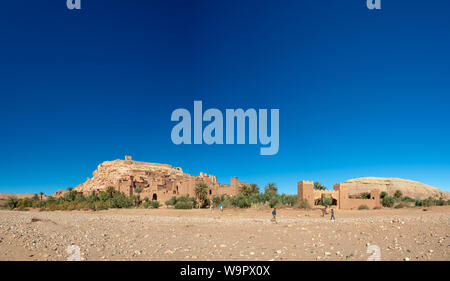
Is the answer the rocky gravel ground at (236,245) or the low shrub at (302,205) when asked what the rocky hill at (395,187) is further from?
the rocky gravel ground at (236,245)

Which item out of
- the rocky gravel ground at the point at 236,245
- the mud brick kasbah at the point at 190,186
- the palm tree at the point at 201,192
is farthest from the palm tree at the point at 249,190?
the rocky gravel ground at the point at 236,245

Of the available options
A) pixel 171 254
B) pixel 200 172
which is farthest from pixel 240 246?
pixel 200 172

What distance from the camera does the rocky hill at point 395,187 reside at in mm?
88438

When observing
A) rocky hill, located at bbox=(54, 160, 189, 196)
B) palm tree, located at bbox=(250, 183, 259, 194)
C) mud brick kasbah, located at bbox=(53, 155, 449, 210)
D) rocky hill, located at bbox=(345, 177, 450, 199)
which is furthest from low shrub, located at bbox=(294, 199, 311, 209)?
rocky hill, located at bbox=(345, 177, 450, 199)

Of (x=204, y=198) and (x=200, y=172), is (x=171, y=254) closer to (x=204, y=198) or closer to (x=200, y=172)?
(x=204, y=198)

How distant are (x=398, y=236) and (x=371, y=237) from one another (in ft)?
3.27

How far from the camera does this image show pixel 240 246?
32.5ft

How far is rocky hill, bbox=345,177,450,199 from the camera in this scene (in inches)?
3482

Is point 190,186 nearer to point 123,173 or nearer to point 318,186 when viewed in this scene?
point 318,186

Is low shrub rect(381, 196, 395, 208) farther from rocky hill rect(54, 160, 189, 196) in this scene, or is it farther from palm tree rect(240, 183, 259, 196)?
rocky hill rect(54, 160, 189, 196)

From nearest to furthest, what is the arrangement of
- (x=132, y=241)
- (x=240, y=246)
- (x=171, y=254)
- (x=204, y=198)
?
(x=171, y=254) → (x=240, y=246) → (x=132, y=241) → (x=204, y=198)

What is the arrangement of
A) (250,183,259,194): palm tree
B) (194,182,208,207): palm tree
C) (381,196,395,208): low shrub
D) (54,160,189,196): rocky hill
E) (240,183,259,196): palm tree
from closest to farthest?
(381,196,395,208): low shrub → (194,182,208,207): palm tree → (240,183,259,196): palm tree → (250,183,259,194): palm tree → (54,160,189,196): rocky hill
